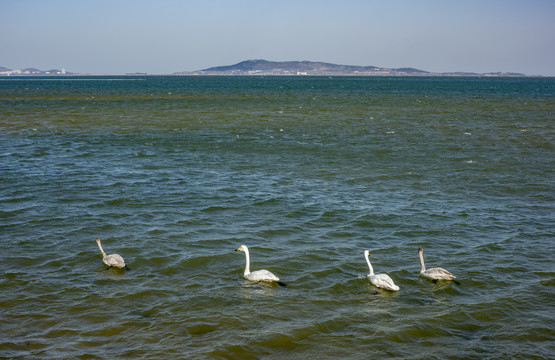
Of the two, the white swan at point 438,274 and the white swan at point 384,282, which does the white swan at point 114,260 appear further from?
the white swan at point 438,274

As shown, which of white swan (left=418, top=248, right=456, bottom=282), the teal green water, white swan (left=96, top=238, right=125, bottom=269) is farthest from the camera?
white swan (left=96, top=238, right=125, bottom=269)

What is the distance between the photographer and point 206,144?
3203cm

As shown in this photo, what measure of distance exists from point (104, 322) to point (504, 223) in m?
12.4

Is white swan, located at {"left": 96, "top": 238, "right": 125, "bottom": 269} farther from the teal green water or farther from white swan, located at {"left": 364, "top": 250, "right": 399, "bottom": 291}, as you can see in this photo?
white swan, located at {"left": 364, "top": 250, "right": 399, "bottom": 291}

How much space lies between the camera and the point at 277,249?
1458cm

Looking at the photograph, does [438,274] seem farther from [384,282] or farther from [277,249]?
[277,249]

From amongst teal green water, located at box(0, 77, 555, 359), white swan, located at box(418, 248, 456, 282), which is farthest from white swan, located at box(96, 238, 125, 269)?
white swan, located at box(418, 248, 456, 282)

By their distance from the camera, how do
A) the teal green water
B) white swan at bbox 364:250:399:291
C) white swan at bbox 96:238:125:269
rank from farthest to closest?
white swan at bbox 96:238:125:269 < white swan at bbox 364:250:399:291 < the teal green water

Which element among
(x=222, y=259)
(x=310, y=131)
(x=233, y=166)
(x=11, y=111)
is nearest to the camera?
(x=222, y=259)

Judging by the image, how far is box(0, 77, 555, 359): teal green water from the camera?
982 cm

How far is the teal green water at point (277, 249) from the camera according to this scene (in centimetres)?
982

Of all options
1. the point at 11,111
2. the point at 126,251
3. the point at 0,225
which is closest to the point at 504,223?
the point at 126,251

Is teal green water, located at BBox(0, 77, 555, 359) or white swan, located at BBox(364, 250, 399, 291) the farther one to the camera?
white swan, located at BBox(364, 250, 399, 291)

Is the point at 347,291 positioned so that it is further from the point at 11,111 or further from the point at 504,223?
the point at 11,111
